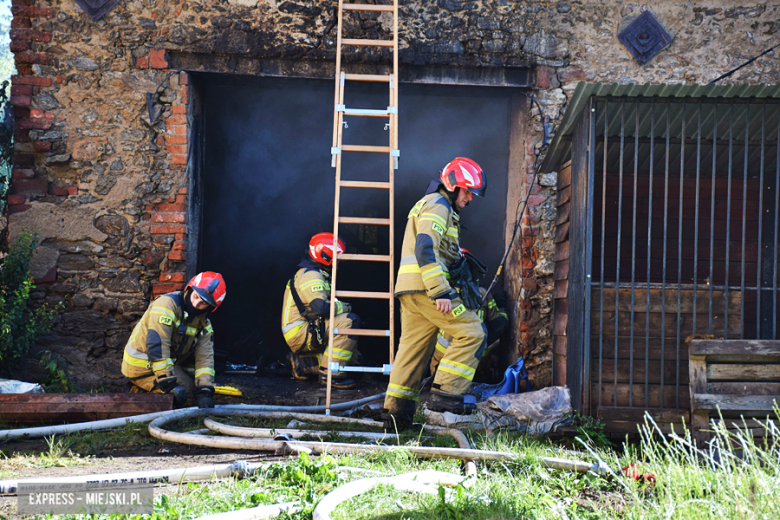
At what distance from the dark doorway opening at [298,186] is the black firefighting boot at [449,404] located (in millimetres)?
3151

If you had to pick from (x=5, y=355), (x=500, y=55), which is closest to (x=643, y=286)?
(x=500, y=55)

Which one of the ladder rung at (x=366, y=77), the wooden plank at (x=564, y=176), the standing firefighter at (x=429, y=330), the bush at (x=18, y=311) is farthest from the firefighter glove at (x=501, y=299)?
the bush at (x=18, y=311)

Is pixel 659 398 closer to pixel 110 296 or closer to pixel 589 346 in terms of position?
pixel 589 346

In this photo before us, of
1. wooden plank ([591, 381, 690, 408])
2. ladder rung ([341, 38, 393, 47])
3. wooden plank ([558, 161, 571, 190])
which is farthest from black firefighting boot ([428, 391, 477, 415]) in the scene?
ladder rung ([341, 38, 393, 47])

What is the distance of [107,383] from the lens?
589cm

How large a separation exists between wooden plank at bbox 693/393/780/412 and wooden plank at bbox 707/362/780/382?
0.36 ft

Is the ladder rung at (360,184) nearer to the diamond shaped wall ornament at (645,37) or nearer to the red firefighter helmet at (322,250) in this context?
the red firefighter helmet at (322,250)

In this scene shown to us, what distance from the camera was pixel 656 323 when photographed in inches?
171

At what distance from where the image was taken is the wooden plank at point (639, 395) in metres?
4.26

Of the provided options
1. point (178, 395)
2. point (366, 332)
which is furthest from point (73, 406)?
point (366, 332)

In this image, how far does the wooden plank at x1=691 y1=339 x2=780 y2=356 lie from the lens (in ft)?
12.3

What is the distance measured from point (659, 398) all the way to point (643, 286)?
809 millimetres

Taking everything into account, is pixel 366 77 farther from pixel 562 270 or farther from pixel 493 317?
pixel 493 317

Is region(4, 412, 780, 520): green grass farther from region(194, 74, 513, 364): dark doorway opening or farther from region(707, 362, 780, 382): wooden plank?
region(194, 74, 513, 364): dark doorway opening
